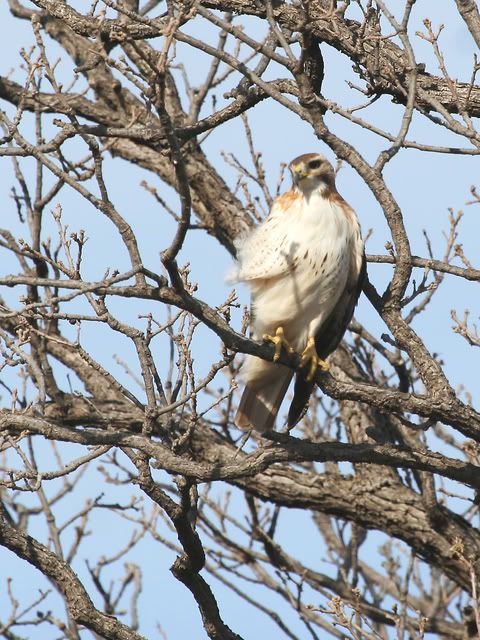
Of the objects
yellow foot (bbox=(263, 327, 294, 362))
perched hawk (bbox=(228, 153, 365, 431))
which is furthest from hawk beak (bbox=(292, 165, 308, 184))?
yellow foot (bbox=(263, 327, 294, 362))

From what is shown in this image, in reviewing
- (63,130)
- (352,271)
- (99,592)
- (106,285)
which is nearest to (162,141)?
(63,130)

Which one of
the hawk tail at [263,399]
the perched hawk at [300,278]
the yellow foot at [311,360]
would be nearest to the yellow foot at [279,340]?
the perched hawk at [300,278]

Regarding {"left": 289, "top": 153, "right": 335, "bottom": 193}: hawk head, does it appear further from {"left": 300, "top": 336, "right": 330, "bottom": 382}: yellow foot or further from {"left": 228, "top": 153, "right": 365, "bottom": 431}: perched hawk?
{"left": 300, "top": 336, "right": 330, "bottom": 382}: yellow foot

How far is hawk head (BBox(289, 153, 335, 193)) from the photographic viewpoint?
5520 mm

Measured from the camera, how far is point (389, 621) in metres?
6.47

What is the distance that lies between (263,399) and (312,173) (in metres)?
1.30

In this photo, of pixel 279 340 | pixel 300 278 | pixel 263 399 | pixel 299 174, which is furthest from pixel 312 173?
pixel 263 399

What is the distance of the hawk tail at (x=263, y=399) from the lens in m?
5.79

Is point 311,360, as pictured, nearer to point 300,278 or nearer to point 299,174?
point 300,278

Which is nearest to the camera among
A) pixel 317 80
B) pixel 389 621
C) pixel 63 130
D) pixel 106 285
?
pixel 106 285

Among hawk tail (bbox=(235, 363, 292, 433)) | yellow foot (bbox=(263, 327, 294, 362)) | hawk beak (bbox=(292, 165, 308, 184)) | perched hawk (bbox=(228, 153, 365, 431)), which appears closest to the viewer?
yellow foot (bbox=(263, 327, 294, 362))

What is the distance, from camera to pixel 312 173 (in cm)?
556

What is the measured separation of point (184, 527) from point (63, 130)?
1915 millimetres

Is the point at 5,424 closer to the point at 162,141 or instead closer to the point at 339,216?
the point at 162,141
